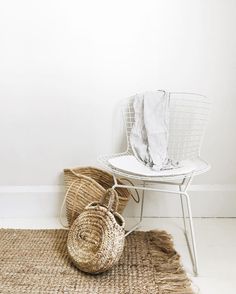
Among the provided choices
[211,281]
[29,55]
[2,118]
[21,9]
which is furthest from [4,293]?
[21,9]

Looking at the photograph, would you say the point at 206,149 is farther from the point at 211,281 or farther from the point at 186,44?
the point at 211,281

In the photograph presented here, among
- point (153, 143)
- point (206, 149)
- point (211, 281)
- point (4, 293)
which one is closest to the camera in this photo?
point (4, 293)

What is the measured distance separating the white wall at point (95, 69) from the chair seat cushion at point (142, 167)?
37 centimetres

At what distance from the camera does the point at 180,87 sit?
Answer: 6.89ft

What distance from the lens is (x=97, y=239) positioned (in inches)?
59.3

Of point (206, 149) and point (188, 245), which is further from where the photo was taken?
point (206, 149)

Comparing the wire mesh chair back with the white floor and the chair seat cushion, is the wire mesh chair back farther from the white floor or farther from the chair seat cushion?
the white floor

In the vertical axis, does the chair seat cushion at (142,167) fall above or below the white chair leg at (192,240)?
above

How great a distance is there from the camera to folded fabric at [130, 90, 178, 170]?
1.82 m

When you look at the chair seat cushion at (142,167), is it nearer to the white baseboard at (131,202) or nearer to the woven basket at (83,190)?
the woven basket at (83,190)

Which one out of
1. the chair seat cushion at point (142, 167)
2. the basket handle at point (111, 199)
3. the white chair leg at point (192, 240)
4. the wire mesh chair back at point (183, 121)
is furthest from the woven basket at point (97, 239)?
the wire mesh chair back at point (183, 121)

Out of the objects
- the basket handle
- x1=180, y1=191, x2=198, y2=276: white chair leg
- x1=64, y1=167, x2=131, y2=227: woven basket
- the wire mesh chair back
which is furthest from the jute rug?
the wire mesh chair back

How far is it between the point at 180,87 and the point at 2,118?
3.66 feet

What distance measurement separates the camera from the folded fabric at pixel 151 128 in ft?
5.97
